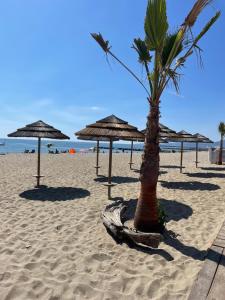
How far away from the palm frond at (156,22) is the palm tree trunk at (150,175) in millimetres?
1094

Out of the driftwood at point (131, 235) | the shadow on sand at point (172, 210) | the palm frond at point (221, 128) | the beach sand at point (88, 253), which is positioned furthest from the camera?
the palm frond at point (221, 128)

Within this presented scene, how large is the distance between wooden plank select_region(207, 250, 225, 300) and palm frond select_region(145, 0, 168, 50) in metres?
3.76

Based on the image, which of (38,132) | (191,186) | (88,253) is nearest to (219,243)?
(88,253)

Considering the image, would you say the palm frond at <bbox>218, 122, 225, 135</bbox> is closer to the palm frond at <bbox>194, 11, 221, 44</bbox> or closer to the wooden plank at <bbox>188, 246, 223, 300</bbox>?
the palm frond at <bbox>194, 11, 221, 44</bbox>

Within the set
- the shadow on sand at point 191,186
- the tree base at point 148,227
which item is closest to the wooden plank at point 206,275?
the tree base at point 148,227

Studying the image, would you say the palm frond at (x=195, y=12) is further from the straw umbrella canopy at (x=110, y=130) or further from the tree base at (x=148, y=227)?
the straw umbrella canopy at (x=110, y=130)

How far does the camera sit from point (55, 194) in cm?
986

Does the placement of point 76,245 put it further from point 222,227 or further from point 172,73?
point 172,73

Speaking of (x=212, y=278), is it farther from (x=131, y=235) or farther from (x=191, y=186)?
(x=191, y=186)

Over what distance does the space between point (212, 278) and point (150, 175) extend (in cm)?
214

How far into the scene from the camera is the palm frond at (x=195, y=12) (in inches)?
191

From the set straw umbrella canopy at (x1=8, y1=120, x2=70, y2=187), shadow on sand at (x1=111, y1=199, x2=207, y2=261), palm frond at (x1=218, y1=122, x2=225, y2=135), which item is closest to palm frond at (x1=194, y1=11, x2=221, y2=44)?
shadow on sand at (x1=111, y1=199, x2=207, y2=261)

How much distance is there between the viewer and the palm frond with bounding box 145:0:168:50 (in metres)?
5.20

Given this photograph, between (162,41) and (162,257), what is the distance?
144 inches
